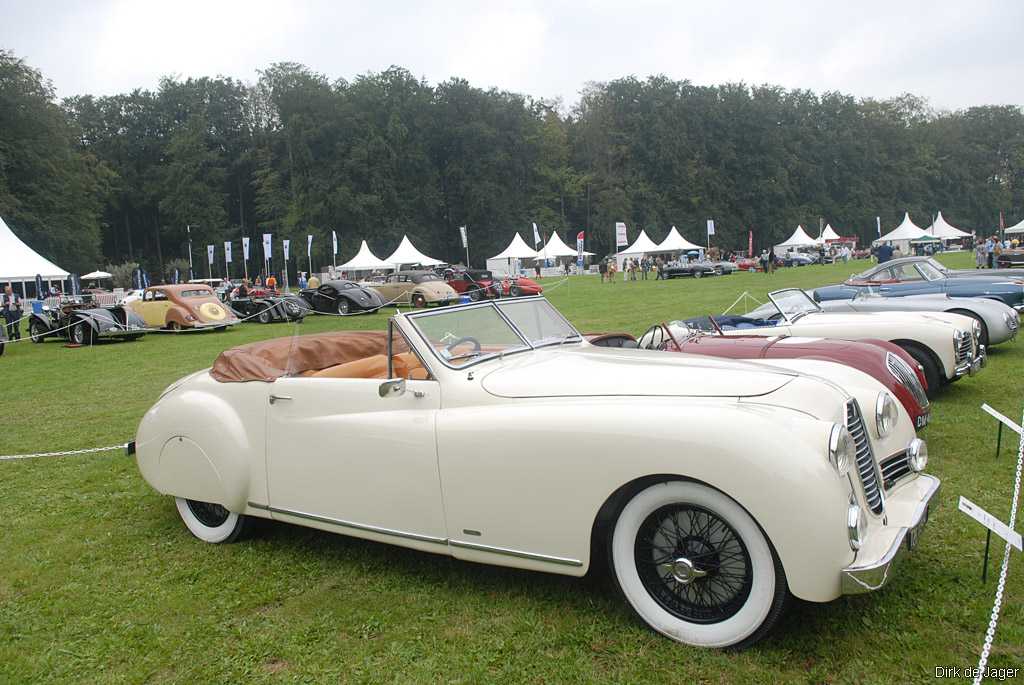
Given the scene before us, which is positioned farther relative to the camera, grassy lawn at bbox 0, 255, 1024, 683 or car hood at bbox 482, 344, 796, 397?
car hood at bbox 482, 344, 796, 397

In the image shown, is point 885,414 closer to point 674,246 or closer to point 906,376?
point 906,376

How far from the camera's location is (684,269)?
46.9 metres

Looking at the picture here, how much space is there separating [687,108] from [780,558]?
85.3 metres

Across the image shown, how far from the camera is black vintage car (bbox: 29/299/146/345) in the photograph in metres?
19.2

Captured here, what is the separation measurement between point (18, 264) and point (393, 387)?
74.8 ft

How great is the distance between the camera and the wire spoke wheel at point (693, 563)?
2.98 m

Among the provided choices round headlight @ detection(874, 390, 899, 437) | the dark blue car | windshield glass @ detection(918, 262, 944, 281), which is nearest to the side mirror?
round headlight @ detection(874, 390, 899, 437)

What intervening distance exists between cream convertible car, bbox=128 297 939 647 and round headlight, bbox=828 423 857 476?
0.04 ft

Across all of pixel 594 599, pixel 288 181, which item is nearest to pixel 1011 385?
pixel 594 599

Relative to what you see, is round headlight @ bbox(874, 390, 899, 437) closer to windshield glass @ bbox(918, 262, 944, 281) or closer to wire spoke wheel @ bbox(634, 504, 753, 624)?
wire spoke wheel @ bbox(634, 504, 753, 624)

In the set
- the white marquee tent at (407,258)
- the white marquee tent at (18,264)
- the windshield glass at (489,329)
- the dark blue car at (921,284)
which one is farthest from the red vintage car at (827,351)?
the white marquee tent at (407,258)

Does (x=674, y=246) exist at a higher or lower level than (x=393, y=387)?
higher

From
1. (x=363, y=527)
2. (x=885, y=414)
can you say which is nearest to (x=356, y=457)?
(x=363, y=527)

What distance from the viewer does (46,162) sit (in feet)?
179
